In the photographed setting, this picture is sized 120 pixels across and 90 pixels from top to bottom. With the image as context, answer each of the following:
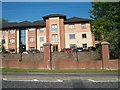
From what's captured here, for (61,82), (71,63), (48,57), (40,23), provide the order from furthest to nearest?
(40,23) → (48,57) → (71,63) → (61,82)

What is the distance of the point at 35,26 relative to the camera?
6912cm

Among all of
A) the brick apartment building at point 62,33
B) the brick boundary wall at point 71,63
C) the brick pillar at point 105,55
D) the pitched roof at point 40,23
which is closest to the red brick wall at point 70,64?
the brick boundary wall at point 71,63

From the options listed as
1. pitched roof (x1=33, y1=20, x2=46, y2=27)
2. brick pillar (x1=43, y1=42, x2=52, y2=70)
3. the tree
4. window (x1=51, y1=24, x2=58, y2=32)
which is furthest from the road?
pitched roof (x1=33, y1=20, x2=46, y2=27)

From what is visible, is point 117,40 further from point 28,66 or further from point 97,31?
point 28,66

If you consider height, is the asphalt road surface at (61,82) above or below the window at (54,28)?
below

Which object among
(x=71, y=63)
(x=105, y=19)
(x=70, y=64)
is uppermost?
(x=105, y=19)

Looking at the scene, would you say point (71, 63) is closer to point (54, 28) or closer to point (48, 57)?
point (48, 57)

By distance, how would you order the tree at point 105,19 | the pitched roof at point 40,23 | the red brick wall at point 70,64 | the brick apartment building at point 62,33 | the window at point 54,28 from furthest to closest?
the pitched roof at point 40,23 < the window at point 54,28 < the brick apartment building at point 62,33 < the tree at point 105,19 < the red brick wall at point 70,64

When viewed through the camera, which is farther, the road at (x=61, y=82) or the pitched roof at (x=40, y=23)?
the pitched roof at (x=40, y=23)

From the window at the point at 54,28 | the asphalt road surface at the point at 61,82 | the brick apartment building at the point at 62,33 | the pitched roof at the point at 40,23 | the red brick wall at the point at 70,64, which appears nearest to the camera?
the asphalt road surface at the point at 61,82

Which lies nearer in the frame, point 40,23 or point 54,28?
point 54,28

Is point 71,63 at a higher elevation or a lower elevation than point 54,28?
lower

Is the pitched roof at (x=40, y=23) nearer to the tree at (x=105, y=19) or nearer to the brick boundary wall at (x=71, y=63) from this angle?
the tree at (x=105, y=19)

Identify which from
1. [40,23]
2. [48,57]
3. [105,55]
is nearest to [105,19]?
[105,55]
